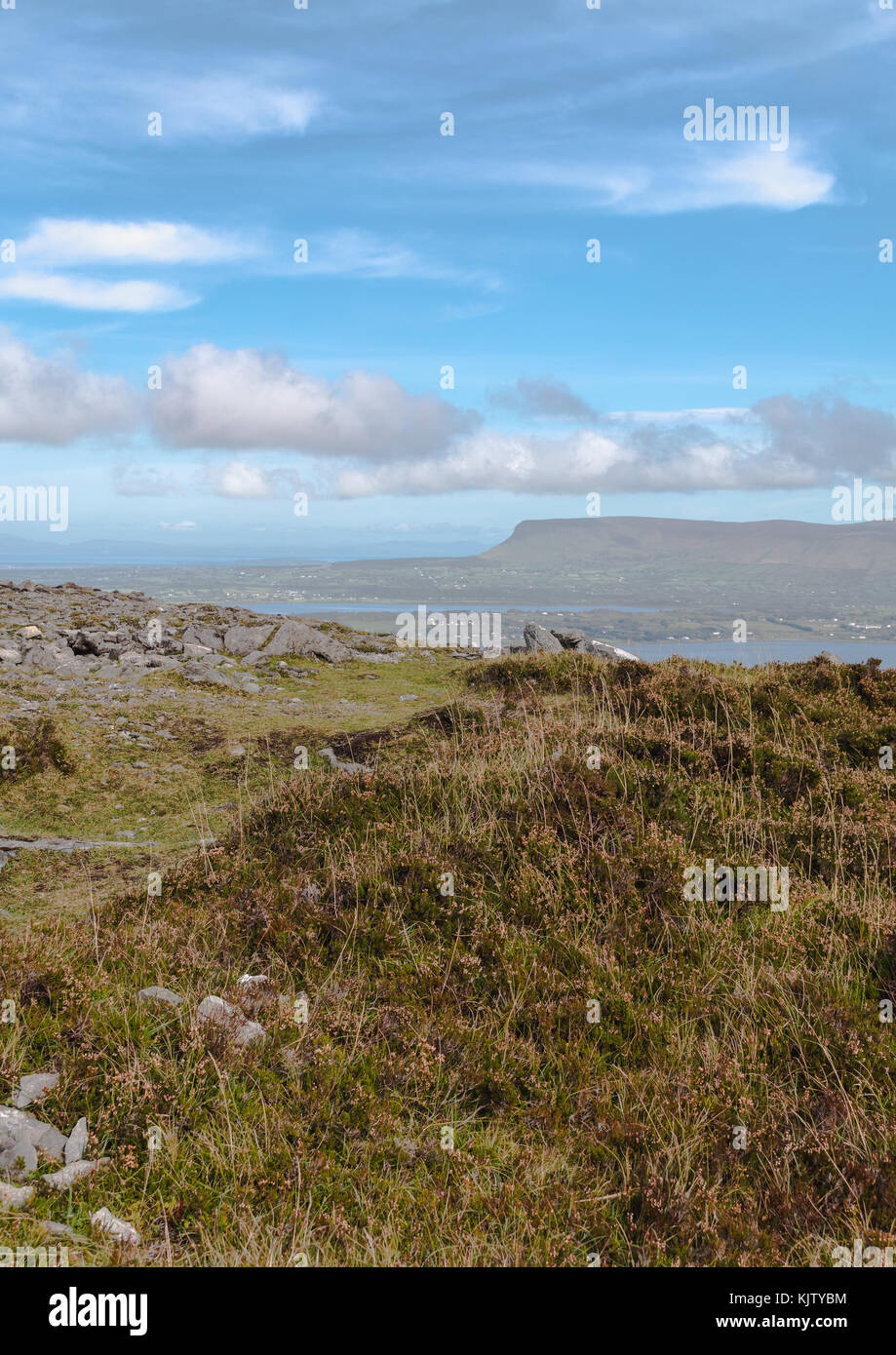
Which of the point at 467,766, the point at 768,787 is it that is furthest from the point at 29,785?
the point at 768,787

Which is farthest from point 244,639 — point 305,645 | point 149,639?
point 149,639

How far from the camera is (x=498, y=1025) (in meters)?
5.63

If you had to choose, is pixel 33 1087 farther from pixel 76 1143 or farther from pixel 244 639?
pixel 244 639

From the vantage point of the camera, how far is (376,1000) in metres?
5.88

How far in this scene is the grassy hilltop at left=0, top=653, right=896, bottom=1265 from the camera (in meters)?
4.07

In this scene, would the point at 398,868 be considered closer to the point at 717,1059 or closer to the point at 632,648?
the point at 717,1059

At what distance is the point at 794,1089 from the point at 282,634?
18.5m

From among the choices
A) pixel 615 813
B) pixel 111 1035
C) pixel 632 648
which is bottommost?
pixel 111 1035

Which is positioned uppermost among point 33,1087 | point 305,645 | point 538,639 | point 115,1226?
point 538,639

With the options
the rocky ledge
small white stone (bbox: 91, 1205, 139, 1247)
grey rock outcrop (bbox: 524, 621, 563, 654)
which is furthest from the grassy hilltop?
grey rock outcrop (bbox: 524, 621, 563, 654)

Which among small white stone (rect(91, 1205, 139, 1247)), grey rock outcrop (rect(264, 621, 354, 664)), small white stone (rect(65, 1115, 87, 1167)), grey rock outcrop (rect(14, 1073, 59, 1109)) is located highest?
grey rock outcrop (rect(264, 621, 354, 664))

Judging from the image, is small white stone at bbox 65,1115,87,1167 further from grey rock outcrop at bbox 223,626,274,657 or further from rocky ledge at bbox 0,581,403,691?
grey rock outcrop at bbox 223,626,274,657

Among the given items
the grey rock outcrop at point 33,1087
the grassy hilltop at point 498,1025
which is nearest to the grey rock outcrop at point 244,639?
the grassy hilltop at point 498,1025

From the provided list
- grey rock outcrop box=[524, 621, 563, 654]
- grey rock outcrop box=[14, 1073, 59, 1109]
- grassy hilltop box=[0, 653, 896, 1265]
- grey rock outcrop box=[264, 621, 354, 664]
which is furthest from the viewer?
grey rock outcrop box=[264, 621, 354, 664]
